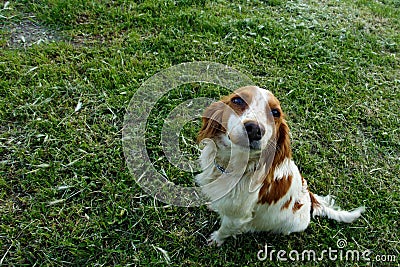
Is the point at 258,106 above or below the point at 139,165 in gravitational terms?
above

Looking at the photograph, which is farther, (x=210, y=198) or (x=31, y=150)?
(x=31, y=150)

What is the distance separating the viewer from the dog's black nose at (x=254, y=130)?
7.61 ft

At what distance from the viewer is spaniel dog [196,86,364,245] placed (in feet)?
8.07

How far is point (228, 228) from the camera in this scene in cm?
304

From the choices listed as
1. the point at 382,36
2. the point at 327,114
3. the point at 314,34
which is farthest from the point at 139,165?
the point at 382,36

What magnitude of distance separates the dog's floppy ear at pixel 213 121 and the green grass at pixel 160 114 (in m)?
1.01

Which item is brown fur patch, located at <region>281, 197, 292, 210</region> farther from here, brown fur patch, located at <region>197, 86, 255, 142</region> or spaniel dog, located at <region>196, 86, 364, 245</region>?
brown fur patch, located at <region>197, 86, 255, 142</region>

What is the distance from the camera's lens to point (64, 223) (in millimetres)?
3107

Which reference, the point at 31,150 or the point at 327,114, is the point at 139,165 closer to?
the point at 31,150

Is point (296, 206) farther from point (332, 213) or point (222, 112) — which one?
point (222, 112)

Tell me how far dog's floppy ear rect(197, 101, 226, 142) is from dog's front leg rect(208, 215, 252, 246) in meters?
0.75

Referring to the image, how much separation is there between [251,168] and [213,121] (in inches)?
17.3

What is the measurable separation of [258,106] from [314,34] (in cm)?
363

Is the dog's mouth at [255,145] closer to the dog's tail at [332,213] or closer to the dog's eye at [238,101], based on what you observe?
the dog's eye at [238,101]
